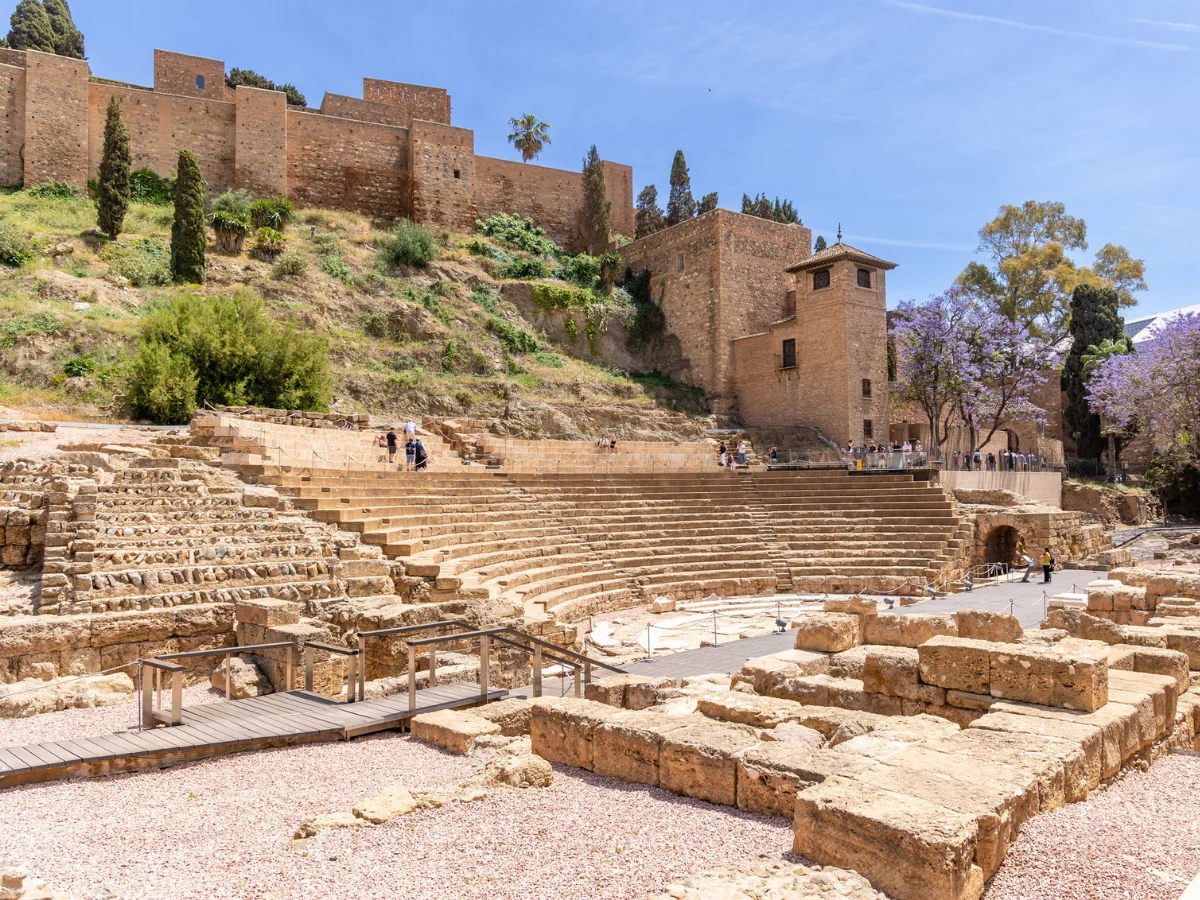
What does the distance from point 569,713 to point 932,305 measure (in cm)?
2873

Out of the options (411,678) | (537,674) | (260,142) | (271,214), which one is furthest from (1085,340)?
(260,142)

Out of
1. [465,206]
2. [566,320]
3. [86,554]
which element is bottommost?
[86,554]

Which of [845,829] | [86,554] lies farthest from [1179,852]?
[86,554]

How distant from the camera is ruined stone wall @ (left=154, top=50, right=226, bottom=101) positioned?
35.6m

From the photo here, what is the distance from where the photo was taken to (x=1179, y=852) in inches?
136

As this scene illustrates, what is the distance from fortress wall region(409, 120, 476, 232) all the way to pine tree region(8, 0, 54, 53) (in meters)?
24.3

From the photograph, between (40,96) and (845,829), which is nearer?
(845,829)

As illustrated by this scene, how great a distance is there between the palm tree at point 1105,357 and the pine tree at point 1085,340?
0.23m

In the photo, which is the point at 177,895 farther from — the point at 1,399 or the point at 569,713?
the point at 1,399

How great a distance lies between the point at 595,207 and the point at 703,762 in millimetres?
37718

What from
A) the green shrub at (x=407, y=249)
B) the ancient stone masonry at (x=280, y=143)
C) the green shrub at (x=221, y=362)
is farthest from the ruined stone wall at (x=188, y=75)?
the green shrub at (x=221, y=362)

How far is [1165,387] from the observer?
25.9 metres

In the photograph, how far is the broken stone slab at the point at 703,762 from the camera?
14.0 feet

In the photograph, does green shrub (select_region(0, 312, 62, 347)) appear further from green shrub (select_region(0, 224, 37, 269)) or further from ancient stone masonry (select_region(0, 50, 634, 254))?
ancient stone masonry (select_region(0, 50, 634, 254))
